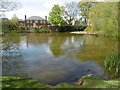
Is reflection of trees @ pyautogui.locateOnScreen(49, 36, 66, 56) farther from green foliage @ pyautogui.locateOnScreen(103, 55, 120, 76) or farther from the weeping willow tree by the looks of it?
the weeping willow tree

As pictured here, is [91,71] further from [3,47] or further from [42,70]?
[3,47]

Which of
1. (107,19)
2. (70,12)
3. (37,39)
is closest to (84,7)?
(70,12)

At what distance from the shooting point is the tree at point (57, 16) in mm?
33000

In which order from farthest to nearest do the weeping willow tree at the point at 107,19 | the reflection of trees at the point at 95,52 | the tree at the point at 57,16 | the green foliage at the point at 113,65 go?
the tree at the point at 57,16 < the reflection of trees at the point at 95,52 < the weeping willow tree at the point at 107,19 < the green foliage at the point at 113,65

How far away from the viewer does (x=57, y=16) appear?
33.0 metres

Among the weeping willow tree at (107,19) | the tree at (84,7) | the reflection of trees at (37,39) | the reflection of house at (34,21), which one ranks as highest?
the tree at (84,7)

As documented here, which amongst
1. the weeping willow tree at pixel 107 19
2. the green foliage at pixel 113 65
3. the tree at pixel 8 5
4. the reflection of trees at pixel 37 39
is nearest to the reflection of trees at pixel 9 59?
the tree at pixel 8 5

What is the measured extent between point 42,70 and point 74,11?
103 feet

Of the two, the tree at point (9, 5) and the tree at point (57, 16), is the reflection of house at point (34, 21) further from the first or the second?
the tree at point (9, 5)

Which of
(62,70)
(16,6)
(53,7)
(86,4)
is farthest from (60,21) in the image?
(62,70)

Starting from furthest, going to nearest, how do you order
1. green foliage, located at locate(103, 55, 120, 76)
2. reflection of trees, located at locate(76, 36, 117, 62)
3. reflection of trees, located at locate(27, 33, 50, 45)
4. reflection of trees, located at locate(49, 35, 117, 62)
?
reflection of trees, located at locate(27, 33, 50, 45) < reflection of trees, located at locate(49, 35, 117, 62) < reflection of trees, located at locate(76, 36, 117, 62) < green foliage, located at locate(103, 55, 120, 76)

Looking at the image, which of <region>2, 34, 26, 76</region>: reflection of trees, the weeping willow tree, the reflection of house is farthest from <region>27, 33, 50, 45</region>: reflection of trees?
the reflection of house

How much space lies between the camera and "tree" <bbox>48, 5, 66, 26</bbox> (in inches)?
1299

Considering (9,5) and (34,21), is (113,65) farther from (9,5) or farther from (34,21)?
(34,21)
